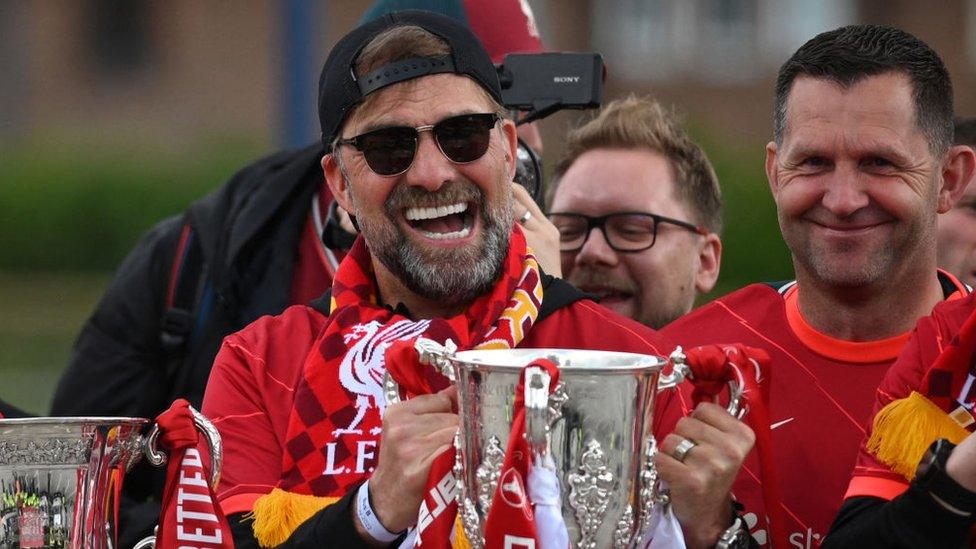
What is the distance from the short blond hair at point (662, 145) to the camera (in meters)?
4.79

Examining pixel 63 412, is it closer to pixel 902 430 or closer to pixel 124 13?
pixel 902 430

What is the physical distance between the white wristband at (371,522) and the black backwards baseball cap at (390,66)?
82cm

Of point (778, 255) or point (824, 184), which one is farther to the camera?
point (778, 255)

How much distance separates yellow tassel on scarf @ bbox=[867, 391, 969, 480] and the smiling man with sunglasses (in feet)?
1.48

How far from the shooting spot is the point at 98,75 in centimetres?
2758

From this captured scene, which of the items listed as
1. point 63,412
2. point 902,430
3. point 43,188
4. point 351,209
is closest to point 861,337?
point 902,430

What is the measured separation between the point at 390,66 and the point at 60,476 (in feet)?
3.38

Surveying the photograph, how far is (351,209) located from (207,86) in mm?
24314

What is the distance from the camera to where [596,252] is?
15.0ft

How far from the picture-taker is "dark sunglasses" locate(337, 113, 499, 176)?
3.32 metres

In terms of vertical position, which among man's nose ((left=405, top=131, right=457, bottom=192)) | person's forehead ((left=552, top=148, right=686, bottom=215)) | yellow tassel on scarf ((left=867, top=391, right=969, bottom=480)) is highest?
man's nose ((left=405, top=131, right=457, bottom=192))

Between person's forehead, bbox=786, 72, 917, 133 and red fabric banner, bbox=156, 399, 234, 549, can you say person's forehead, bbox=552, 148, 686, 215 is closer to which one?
person's forehead, bbox=786, 72, 917, 133

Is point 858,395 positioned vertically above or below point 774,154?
below

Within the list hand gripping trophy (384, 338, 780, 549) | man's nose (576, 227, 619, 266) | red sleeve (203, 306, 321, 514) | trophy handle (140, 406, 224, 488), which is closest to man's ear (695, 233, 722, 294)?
man's nose (576, 227, 619, 266)
